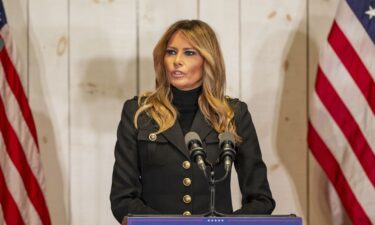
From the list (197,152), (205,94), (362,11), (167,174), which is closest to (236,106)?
(205,94)

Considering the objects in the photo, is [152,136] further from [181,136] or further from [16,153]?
[16,153]

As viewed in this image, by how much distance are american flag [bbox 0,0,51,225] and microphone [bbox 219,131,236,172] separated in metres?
1.11

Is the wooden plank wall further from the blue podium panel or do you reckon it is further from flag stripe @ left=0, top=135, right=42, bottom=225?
the blue podium panel

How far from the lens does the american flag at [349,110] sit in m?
2.81

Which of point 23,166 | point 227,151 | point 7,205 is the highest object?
point 227,151

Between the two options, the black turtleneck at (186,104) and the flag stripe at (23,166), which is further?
the flag stripe at (23,166)

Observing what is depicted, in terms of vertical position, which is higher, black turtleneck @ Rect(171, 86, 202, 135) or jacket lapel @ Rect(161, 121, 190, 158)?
black turtleneck @ Rect(171, 86, 202, 135)

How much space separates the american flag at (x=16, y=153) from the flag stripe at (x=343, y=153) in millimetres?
1150

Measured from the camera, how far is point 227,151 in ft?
6.41

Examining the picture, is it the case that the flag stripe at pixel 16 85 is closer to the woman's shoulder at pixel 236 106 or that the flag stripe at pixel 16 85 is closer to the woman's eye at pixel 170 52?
the woman's eye at pixel 170 52

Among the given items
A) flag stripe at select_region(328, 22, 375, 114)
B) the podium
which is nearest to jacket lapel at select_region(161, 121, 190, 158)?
the podium

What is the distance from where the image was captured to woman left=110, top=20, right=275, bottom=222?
2301 mm

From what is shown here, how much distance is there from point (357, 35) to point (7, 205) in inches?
60.9

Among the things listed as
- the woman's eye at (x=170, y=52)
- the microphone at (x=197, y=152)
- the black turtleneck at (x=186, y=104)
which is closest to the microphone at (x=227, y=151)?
the microphone at (x=197, y=152)
